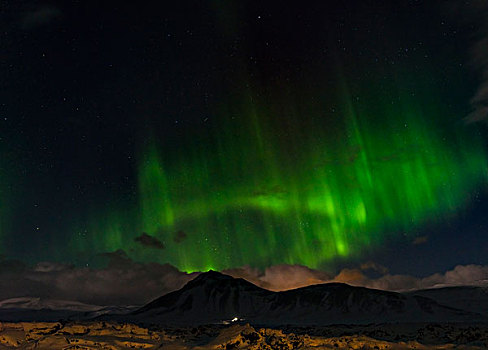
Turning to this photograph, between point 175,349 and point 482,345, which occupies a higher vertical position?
point 175,349

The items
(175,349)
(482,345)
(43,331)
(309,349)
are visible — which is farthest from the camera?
(43,331)

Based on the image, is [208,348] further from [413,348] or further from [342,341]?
[413,348]

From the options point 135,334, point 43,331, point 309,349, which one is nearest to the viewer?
point 309,349

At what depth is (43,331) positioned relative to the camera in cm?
4675

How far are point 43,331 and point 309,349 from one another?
29.4m

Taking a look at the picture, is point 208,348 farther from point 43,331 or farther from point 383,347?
point 43,331

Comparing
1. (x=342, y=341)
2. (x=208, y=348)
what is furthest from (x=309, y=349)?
(x=208, y=348)

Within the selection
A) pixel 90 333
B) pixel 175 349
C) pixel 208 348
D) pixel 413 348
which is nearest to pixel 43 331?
pixel 90 333

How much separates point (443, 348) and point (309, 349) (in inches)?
606

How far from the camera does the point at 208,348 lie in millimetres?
38438

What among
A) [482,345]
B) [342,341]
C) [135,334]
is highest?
[135,334]

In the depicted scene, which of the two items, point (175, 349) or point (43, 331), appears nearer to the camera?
point (175, 349)

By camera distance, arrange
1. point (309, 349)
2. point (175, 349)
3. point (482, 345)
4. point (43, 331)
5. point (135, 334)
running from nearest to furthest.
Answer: point (309, 349) → point (175, 349) → point (482, 345) → point (43, 331) → point (135, 334)

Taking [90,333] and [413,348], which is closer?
[413,348]
